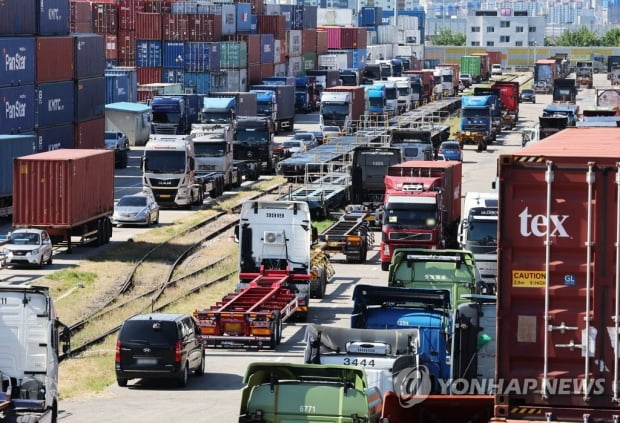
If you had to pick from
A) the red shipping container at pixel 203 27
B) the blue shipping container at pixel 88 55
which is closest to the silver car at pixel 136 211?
the blue shipping container at pixel 88 55

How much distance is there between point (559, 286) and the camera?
51.1ft

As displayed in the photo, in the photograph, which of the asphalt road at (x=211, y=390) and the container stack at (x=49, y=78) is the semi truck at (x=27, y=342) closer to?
the asphalt road at (x=211, y=390)

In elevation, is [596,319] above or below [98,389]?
above

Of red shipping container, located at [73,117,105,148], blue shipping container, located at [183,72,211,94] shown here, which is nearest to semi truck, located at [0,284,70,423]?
red shipping container, located at [73,117,105,148]

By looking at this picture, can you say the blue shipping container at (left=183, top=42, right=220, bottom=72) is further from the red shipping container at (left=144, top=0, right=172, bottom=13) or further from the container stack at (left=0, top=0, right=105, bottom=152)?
the container stack at (left=0, top=0, right=105, bottom=152)

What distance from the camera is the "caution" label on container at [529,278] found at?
51.1ft

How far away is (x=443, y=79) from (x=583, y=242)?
133002 millimetres

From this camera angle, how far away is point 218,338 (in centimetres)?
3256

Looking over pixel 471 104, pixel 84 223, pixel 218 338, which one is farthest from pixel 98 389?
pixel 471 104

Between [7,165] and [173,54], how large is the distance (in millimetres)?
52749

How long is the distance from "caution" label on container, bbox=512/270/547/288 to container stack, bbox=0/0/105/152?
159 feet

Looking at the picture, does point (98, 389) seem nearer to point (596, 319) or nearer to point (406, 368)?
point (406, 368)

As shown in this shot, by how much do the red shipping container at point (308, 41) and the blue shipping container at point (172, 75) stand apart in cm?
3509

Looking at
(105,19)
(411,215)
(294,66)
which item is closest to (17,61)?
(411,215)
